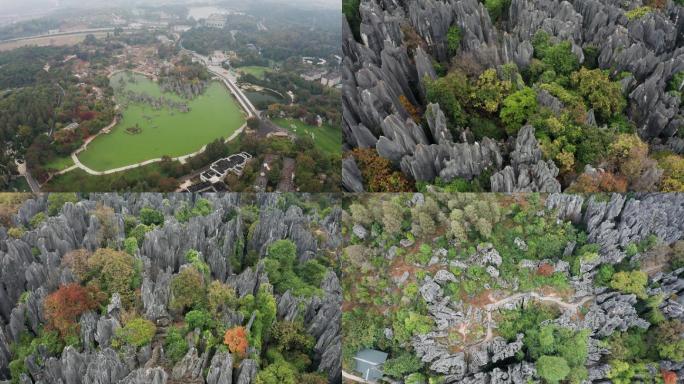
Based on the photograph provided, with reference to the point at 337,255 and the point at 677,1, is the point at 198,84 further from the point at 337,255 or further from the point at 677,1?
the point at 677,1

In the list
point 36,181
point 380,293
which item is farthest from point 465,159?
point 36,181

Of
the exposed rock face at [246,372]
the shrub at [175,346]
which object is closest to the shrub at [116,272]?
the shrub at [175,346]

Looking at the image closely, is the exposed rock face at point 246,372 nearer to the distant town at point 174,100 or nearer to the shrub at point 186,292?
the shrub at point 186,292

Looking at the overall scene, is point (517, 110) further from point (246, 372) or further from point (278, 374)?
point (246, 372)

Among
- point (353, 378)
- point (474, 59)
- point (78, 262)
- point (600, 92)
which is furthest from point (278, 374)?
point (600, 92)

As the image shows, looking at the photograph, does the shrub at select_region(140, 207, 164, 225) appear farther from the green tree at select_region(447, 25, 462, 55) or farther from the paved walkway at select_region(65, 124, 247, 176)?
the green tree at select_region(447, 25, 462, 55)
